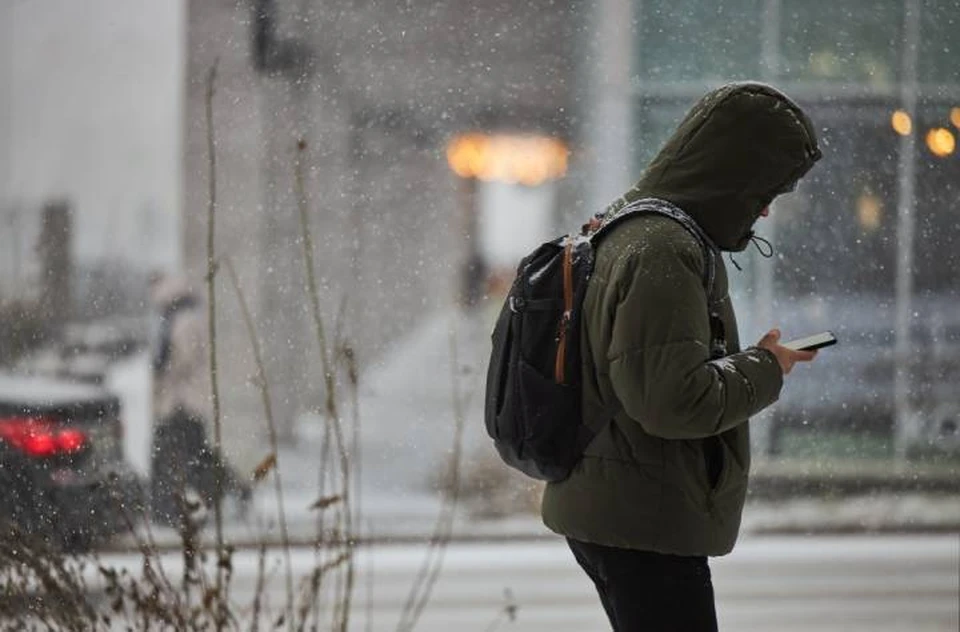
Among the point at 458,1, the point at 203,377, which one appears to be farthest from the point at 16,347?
the point at 458,1

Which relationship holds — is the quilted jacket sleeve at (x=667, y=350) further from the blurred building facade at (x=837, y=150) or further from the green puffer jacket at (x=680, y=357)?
the blurred building facade at (x=837, y=150)

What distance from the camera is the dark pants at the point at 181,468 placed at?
3678 millimetres

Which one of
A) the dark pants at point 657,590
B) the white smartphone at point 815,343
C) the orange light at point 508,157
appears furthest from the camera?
the orange light at point 508,157

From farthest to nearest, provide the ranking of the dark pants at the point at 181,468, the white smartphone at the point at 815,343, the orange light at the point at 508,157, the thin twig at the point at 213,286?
1. the orange light at the point at 508,157
2. the dark pants at the point at 181,468
3. the thin twig at the point at 213,286
4. the white smartphone at the point at 815,343

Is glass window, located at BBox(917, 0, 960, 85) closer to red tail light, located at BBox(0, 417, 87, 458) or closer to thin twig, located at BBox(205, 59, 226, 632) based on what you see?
thin twig, located at BBox(205, 59, 226, 632)

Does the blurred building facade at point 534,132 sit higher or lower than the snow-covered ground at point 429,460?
higher

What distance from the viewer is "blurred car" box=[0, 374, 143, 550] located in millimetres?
3605

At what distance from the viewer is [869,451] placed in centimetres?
Answer: 420

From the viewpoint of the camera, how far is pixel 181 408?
385 cm

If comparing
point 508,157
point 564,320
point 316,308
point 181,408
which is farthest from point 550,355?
point 508,157

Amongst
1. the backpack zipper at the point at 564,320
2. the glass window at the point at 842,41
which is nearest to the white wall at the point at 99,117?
the glass window at the point at 842,41

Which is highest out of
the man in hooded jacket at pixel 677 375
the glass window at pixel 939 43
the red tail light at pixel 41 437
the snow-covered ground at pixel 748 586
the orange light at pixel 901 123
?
the glass window at pixel 939 43

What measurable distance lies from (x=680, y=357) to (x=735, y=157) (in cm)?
35

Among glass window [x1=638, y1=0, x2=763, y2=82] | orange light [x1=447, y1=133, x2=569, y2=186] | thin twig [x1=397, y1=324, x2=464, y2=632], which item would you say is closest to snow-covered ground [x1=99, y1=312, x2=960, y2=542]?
thin twig [x1=397, y1=324, x2=464, y2=632]
